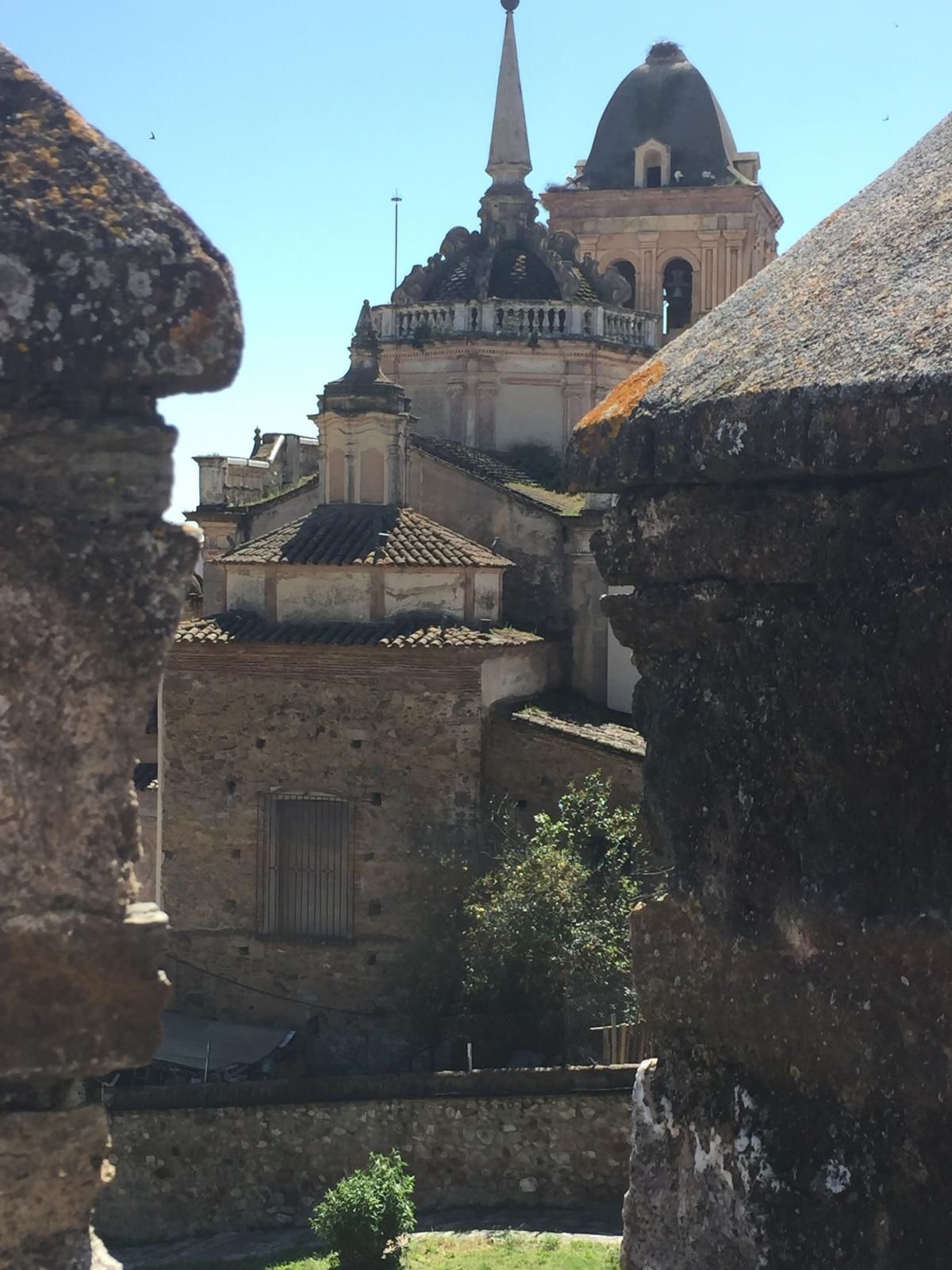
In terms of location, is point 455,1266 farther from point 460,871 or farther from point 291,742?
point 291,742

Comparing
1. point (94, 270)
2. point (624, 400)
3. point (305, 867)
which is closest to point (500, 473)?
point (305, 867)

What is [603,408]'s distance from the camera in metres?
3.83

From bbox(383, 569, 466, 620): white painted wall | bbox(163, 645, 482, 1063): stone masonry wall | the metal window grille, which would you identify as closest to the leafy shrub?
bbox(163, 645, 482, 1063): stone masonry wall

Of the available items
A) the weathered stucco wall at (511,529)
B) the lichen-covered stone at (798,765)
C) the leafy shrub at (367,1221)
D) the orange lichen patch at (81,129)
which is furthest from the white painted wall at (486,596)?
the orange lichen patch at (81,129)

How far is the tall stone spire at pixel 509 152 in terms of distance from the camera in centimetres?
2475

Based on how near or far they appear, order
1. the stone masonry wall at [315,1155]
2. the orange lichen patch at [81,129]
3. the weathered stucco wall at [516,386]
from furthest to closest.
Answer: the weathered stucco wall at [516,386] → the stone masonry wall at [315,1155] → the orange lichen patch at [81,129]

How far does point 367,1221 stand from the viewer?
39.1ft

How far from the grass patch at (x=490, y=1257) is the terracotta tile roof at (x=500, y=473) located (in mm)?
9711

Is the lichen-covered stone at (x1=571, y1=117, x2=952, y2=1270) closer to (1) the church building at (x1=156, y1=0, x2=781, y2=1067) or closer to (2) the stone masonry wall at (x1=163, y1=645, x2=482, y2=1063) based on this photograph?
(1) the church building at (x1=156, y1=0, x2=781, y2=1067)

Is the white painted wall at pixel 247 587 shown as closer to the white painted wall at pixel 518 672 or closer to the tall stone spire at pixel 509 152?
the white painted wall at pixel 518 672

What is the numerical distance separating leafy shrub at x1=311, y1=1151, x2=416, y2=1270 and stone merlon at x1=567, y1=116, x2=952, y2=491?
30.6 ft

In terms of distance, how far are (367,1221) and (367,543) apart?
27.1ft

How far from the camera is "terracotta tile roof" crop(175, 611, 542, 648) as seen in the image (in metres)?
17.2

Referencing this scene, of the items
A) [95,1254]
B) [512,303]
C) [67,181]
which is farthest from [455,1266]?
[512,303]
